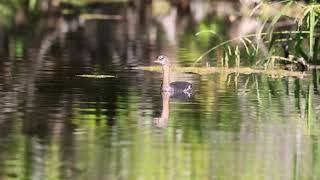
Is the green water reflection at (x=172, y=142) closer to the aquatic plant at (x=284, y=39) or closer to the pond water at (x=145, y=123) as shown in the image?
the pond water at (x=145, y=123)

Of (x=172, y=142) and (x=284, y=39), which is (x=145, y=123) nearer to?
(x=172, y=142)

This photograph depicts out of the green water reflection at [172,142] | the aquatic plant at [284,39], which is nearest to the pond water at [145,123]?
the green water reflection at [172,142]

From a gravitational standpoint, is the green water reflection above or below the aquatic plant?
below

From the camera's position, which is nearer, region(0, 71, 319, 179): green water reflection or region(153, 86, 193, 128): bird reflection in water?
region(0, 71, 319, 179): green water reflection

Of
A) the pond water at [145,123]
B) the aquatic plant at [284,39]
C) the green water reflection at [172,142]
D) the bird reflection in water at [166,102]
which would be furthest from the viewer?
the aquatic plant at [284,39]

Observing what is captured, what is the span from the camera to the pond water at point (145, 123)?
10555 millimetres

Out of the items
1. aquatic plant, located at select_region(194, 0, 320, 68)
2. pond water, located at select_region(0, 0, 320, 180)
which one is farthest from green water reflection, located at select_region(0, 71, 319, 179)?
aquatic plant, located at select_region(194, 0, 320, 68)

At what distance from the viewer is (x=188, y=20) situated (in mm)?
37656

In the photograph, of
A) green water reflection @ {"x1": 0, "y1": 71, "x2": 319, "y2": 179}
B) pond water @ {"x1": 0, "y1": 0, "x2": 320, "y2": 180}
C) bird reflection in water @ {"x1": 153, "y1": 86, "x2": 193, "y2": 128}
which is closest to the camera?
green water reflection @ {"x1": 0, "y1": 71, "x2": 319, "y2": 179}

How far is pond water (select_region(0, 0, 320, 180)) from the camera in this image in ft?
34.6

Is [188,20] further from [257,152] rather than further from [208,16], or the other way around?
[257,152]

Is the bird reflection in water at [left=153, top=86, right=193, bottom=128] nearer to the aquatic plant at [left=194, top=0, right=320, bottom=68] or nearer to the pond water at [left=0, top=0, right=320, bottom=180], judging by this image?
the pond water at [left=0, top=0, right=320, bottom=180]

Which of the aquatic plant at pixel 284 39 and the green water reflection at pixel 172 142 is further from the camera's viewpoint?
the aquatic plant at pixel 284 39

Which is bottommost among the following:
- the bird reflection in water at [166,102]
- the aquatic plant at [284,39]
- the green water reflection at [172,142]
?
the green water reflection at [172,142]
